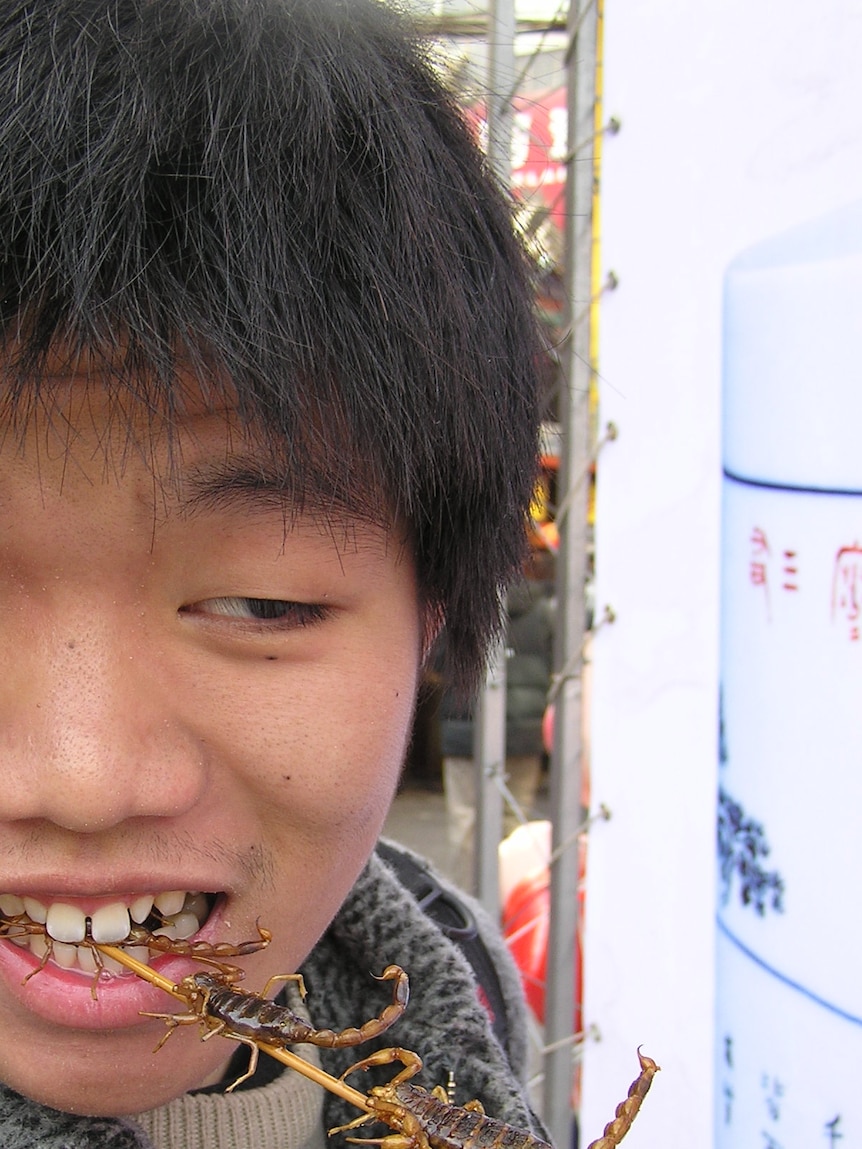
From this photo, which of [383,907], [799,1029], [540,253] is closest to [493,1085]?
[383,907]

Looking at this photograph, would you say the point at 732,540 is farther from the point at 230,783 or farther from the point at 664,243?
the point at 230,783

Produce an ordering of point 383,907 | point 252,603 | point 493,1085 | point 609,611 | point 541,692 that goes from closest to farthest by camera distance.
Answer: point 252,603 < point 493,1085 < point 383,907 < point 609,611 < point 541,692

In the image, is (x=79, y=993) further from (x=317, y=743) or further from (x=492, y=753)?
(x=492, y=753)

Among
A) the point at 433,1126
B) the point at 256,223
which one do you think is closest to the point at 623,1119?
the point at 433,1126

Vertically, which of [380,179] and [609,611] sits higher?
[380,179]

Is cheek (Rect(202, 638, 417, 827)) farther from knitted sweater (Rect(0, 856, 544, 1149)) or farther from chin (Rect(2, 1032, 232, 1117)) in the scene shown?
knitted sweater (Rect(0, 856, 544, 1149))

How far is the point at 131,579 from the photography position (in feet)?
2.72

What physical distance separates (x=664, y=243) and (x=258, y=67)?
864 mm

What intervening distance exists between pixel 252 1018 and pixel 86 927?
15 centimetres

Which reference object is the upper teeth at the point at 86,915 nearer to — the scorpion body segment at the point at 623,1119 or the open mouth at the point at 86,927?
the open mouth at the point at 86,927

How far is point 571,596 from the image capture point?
79.3 inches

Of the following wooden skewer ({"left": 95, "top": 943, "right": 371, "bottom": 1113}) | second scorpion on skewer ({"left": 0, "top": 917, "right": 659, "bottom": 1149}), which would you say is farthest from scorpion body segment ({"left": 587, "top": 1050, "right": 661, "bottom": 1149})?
wooden skewer ({"left": 95, "top": 943, "right": 371, "bottom": 1113})

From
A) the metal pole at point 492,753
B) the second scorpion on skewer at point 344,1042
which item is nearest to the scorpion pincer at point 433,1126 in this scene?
the second scorpion on skewer at point 344,1042

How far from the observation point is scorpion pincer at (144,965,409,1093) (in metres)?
0.80
